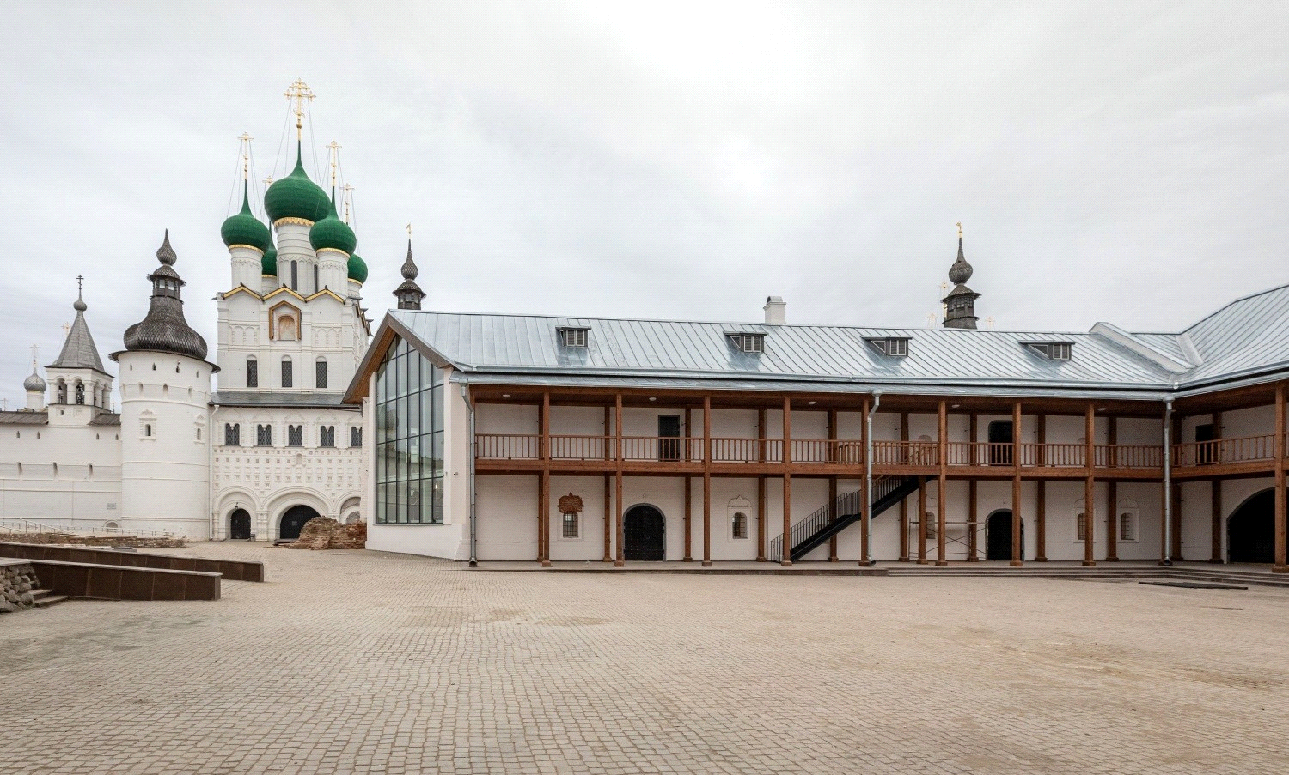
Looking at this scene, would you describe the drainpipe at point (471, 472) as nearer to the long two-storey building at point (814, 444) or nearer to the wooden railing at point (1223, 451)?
the long two-storey building at point (814, 444)

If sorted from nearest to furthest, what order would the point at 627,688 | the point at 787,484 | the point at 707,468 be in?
1. the point at 627,688
2. the point at 707,468
3. the point at 787,484

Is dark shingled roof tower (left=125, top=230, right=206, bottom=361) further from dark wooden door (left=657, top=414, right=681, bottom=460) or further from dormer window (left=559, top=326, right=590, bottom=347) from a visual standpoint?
dark wooden door (left=657, top=414, right=681, bottom=460)

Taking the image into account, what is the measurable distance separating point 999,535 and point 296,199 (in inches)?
1664

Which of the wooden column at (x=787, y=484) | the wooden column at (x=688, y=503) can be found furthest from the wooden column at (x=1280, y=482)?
the wooden column at (x=688, y=503)

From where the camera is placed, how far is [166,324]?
39344 millimetres

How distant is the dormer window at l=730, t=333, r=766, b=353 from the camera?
81.5 ft

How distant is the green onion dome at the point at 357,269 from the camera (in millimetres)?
50969

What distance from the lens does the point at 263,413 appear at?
1652 inches

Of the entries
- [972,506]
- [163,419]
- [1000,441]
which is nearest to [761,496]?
[972,506]

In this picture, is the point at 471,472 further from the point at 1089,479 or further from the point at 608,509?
the point at 1089,479

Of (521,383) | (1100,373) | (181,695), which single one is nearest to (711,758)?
(181,695)

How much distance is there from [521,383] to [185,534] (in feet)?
93.1

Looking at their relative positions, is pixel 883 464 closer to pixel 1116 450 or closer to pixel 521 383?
pixel 1116 450

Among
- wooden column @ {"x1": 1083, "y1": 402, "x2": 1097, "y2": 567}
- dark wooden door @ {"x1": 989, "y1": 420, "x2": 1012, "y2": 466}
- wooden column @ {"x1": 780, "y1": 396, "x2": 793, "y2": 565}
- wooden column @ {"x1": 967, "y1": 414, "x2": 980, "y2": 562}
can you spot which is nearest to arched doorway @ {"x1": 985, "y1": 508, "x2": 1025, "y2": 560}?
wooden column @ {"x1": 967, "y1": 414, "x2": 980, "y2": 562}
